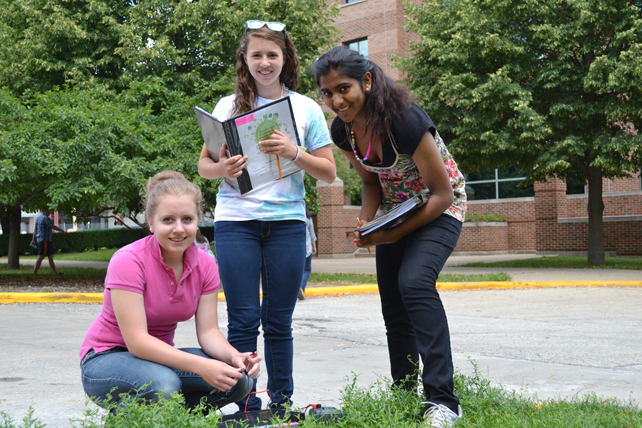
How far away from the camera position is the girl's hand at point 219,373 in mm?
2627

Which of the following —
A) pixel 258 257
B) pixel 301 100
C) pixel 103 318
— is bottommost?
pixel 103 318

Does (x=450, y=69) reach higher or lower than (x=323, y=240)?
higher

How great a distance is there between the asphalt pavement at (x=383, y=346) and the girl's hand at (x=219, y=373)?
3.43ft

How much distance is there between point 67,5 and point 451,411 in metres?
16.2

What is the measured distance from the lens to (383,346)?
242 inches

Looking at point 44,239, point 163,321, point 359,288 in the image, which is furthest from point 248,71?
point 44,239

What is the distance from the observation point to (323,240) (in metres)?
28.2

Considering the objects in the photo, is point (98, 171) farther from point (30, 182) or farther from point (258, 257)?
point (258, 257)

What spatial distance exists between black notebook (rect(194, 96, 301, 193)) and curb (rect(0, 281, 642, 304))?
787 centimetres

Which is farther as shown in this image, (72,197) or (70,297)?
(72,197)

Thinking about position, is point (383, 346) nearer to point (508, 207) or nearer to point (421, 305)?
point (421, 305)

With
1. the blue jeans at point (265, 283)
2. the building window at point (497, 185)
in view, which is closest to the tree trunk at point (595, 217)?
the building window at point (497, 185)

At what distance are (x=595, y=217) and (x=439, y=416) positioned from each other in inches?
Result: 628

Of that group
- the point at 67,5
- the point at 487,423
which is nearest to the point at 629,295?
the point at 487,423
